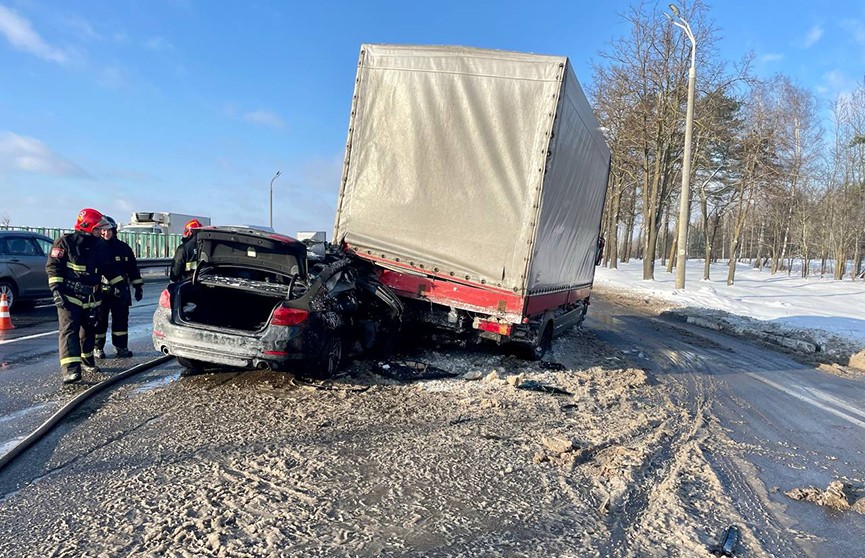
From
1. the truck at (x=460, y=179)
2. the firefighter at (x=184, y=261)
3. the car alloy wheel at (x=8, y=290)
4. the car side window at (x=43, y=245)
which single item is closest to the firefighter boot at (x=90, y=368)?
the firefighter at (x=184, y=261)

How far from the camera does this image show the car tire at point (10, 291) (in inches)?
409

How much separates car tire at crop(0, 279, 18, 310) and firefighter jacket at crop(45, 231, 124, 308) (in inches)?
215

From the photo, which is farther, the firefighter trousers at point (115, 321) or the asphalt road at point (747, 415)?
the firefighter trousers at point (115, 321)

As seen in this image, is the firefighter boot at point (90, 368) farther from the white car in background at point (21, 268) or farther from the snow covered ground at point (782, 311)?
the snow covered ground at point (782, 311)

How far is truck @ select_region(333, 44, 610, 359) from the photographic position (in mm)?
6121

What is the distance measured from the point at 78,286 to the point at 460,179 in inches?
171

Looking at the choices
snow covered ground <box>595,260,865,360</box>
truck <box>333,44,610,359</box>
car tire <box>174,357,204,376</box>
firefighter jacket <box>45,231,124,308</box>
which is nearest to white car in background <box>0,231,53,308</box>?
firefighter jacket <box>45,231,124,308</box>

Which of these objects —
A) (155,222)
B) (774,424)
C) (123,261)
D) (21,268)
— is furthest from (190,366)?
(155,222)

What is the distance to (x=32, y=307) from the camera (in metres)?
11.6

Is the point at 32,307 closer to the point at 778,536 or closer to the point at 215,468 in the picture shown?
the point at 215,468

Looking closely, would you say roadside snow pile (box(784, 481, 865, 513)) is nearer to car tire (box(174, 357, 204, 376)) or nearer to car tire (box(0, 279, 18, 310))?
car tire (box(174, 357, 204, 376))

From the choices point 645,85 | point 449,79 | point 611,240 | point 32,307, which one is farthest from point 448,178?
point 611,240

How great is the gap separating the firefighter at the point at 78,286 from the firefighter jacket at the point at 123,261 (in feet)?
0.69

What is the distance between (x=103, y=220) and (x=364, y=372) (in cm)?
359
